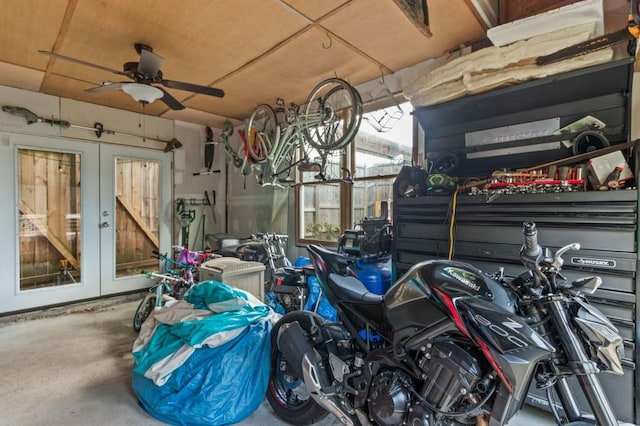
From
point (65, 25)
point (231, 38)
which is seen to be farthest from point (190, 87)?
point (65, 25)

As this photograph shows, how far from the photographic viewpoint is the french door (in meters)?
3.74

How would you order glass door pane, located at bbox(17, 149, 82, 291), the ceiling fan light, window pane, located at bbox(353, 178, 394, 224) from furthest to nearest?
glass door pane, located at bbox(17, 149, 82, 291) → window pane, located at bbox(353, 178, 394, 224) → the ceiling fan light

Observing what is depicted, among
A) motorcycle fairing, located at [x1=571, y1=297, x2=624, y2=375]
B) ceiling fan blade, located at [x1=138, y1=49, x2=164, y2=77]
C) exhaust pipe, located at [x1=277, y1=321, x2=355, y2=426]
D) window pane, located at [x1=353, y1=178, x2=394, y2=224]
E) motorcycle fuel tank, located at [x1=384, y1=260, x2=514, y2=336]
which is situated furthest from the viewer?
window pane, located at [x1=353, y1=178, x2=394, y2=224]

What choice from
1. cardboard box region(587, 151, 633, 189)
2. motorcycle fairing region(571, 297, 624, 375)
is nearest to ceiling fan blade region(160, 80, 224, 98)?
cardboard box region(587, 151, 633, 189)

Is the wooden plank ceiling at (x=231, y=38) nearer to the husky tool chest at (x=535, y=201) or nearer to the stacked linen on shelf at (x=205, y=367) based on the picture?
the husky tool chest at (x=535, y=201)

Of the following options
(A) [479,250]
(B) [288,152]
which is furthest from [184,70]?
(A) [479,250]

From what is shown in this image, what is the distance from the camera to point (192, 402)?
5.70 ft

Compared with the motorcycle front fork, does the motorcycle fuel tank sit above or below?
above

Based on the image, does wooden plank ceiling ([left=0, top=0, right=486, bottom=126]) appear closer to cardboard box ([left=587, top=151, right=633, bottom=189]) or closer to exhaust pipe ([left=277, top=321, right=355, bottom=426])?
cardboard box ([left=587, top=151, right=633, bottom=189])

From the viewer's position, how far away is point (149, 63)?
2.56 metres

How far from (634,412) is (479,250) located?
3.45 ft

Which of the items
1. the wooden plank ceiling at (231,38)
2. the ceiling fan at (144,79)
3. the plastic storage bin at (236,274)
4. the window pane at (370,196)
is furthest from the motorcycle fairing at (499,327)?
the ceiling fan at (144,79)

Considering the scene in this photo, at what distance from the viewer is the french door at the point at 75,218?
3.74 meters

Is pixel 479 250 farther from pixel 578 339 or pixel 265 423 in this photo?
pixel 265 423
